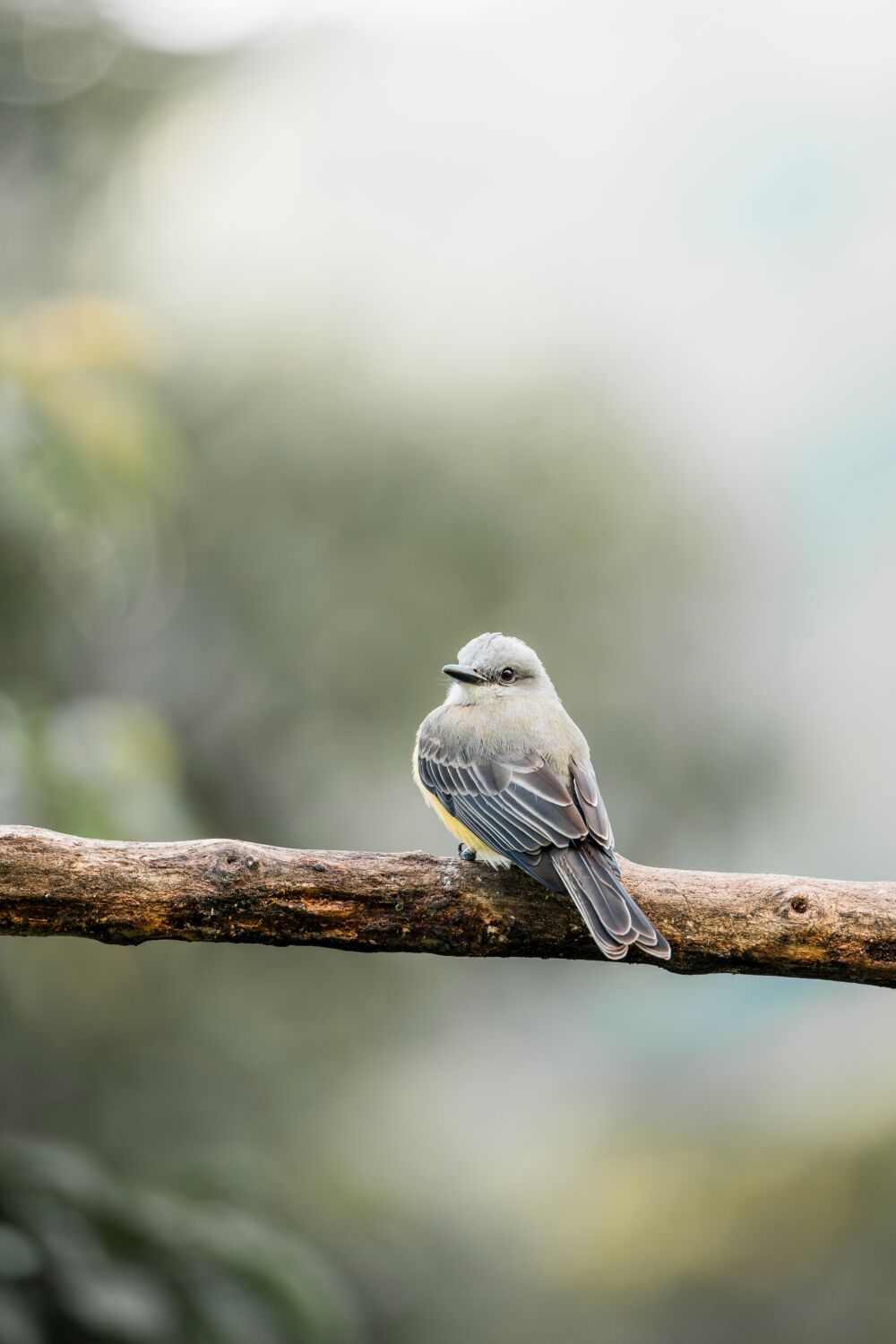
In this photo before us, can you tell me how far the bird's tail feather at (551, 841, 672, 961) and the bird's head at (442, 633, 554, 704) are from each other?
0.89 m

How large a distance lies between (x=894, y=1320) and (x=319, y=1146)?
111 inches

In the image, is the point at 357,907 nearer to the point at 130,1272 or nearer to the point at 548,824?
the point at 548,824

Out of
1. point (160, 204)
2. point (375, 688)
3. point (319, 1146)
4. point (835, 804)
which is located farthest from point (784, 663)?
point (160, 204)

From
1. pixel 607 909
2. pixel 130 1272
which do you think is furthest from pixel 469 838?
pixel 130 1272

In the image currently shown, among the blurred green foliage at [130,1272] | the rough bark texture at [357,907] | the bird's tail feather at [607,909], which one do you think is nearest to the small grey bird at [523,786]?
the bird's tail feather at [607,909]

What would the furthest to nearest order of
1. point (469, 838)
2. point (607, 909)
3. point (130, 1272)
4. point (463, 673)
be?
point (130, 1272) < point (463, 673) < point (469, 838) < point (607, 909)

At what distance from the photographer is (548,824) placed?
110 inches

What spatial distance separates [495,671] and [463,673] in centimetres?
12

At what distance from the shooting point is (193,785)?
6336 mm

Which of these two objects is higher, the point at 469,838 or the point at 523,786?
the point at 523,786

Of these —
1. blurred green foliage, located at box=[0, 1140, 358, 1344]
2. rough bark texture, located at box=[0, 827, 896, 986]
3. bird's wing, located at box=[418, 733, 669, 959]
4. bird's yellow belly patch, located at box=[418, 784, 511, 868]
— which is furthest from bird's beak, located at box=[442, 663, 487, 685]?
blurred green foliage, located at box=[0, 1140, 358, 1344]

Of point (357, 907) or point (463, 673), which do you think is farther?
point (463, 673)

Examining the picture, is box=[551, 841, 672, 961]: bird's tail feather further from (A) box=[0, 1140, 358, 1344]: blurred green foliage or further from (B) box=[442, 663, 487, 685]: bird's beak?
(A) box=[0, 1140, 358, 1344]: blurred green foliage

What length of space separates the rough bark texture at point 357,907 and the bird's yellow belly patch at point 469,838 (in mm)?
184
